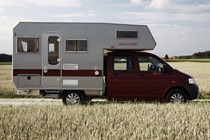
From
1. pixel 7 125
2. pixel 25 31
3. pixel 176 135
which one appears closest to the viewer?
pixel 176 135

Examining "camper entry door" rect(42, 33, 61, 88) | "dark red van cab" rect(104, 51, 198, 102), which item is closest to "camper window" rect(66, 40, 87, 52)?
"camper entry door" rect(42, 33, 61, 88)

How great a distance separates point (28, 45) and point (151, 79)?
4.13 m

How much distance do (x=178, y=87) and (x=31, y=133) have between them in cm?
759

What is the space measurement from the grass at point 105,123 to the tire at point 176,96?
9.51 ft

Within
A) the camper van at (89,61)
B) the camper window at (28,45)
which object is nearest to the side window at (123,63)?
the camper van at (89,61)

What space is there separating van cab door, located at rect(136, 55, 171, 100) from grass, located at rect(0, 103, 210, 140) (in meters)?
2.84

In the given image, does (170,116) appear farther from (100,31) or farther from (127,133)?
(100,31)

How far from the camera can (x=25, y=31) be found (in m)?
14.2

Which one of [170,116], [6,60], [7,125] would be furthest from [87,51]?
[6,60]

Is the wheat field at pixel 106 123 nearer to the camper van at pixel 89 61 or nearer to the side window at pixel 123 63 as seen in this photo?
the camper van at pixel 89 61

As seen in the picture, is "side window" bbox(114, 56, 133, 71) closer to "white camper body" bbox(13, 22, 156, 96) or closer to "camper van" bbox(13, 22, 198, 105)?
"camper van" bbox(13, 22, 198, 105)

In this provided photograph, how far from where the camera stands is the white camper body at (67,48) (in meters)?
14.2

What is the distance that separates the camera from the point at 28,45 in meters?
14.3

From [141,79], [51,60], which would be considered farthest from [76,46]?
[141,79]
